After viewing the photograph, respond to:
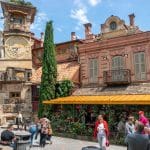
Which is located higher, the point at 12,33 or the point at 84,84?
the point at 12,33

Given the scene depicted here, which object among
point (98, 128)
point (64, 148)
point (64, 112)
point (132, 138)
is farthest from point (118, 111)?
point (132, 138)

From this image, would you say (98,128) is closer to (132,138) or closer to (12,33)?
(132,138)

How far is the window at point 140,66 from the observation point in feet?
82.2

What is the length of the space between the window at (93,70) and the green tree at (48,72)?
9.67 ft

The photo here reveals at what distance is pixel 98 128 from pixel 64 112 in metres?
10.1

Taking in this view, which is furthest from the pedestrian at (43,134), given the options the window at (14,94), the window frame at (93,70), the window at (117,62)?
the window at (14,94)

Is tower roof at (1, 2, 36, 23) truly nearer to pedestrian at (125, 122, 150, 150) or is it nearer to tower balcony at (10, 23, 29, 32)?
tower balcony at (10, 23, 29, 32)

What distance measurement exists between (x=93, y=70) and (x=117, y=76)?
9.63 ft

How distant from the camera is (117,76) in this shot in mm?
25703

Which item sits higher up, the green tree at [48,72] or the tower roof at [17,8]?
the tower roof at [17,8]

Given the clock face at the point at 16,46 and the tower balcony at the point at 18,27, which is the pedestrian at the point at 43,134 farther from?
the tower balcony at the point at 18,27

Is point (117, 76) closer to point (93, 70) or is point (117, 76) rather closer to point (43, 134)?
point (93, 70)

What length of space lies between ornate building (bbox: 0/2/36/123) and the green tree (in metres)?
4.56

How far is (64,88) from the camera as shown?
1086 inches
